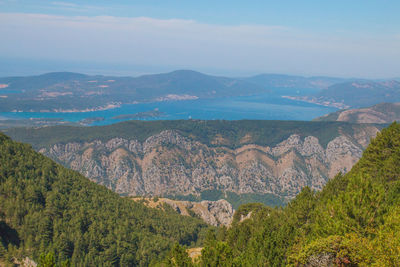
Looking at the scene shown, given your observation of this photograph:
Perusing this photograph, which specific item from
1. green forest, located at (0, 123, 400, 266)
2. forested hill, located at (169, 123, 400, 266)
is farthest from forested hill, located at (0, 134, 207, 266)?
forested hill, located at (169, 123, 400, 266)

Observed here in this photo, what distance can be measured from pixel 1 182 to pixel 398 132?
99055 millimetres

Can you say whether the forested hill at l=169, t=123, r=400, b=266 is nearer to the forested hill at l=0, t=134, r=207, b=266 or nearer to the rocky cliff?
the forested hill at l=0, t=134, r=207, b=266

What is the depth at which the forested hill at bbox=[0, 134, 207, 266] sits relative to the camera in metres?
70.7

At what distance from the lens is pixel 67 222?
8069 centimetres

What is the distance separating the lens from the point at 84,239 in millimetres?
77312

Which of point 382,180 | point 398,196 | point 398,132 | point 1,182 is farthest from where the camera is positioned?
point 1,182

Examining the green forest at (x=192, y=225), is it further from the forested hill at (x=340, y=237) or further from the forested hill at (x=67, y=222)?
the forested hill at (x=67, y=222)

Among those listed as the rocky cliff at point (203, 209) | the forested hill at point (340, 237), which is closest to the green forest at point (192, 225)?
the forested hill at point (340, 237)

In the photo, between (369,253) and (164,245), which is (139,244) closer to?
(164,245)

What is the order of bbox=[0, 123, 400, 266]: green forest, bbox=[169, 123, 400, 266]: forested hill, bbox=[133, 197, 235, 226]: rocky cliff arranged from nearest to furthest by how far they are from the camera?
bbox=[169, 123, 400, 266]: forested hill → bbox=[0, 123, 400, 266]: green forest → bbox=[133, 197, 235, 226]: rocky cliff

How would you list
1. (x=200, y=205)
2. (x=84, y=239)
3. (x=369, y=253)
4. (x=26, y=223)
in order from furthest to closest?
(x=200, y=205) → (x=84, y=239) → (x=26, y=223) → (x=369, y=253)

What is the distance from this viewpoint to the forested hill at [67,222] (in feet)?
232

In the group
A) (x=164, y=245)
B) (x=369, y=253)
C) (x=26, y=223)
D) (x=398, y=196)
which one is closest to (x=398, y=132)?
(x=398, y=196)

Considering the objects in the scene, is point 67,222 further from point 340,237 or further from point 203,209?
point 203,209
